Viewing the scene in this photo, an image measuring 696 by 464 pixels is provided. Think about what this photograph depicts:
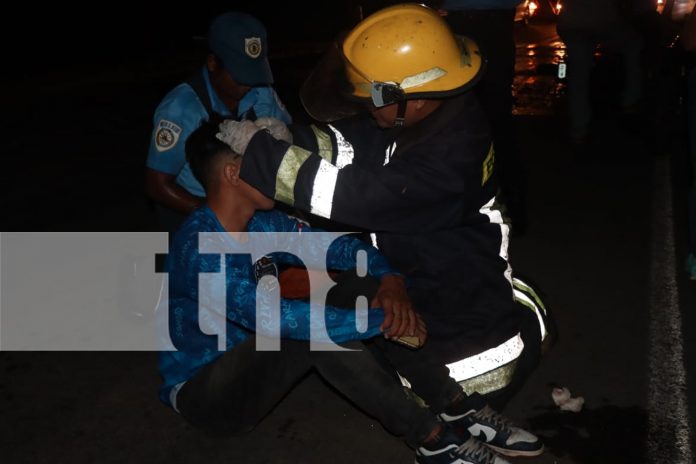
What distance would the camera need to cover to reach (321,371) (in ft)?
9.97

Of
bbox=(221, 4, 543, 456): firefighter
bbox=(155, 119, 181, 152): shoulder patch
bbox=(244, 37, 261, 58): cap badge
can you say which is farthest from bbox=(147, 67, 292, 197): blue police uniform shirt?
bbox=(221, 4, 543, 456): firefighter

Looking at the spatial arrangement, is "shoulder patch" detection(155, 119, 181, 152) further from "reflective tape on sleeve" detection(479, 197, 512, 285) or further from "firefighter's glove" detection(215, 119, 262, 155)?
"reflective tape on sleeve" detection(479, 197, 512, 285)

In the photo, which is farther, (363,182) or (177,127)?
(177,127)

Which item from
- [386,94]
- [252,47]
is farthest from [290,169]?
[252,47]

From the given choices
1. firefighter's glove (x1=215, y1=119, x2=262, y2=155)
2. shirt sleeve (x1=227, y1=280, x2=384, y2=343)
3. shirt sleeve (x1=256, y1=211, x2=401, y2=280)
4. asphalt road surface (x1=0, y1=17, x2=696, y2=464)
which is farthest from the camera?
asphalt road surface (x1=0, y1=17, x2=696, y2=464)

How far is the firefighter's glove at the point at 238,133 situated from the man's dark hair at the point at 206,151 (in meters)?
0.06

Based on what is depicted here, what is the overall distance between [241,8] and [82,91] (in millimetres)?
11552

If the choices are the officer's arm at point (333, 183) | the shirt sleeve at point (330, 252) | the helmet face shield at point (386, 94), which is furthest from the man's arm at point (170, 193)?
the helmet face shield at point (386, 94)

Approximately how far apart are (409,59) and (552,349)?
1930mm

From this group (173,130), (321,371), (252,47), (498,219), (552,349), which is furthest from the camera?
(552,349)

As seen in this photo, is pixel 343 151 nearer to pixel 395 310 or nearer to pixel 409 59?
pixel 409 59

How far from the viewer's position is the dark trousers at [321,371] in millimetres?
2969

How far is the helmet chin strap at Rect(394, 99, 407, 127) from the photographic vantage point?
292cm

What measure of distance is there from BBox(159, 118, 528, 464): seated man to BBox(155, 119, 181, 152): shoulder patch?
67 centimetres
